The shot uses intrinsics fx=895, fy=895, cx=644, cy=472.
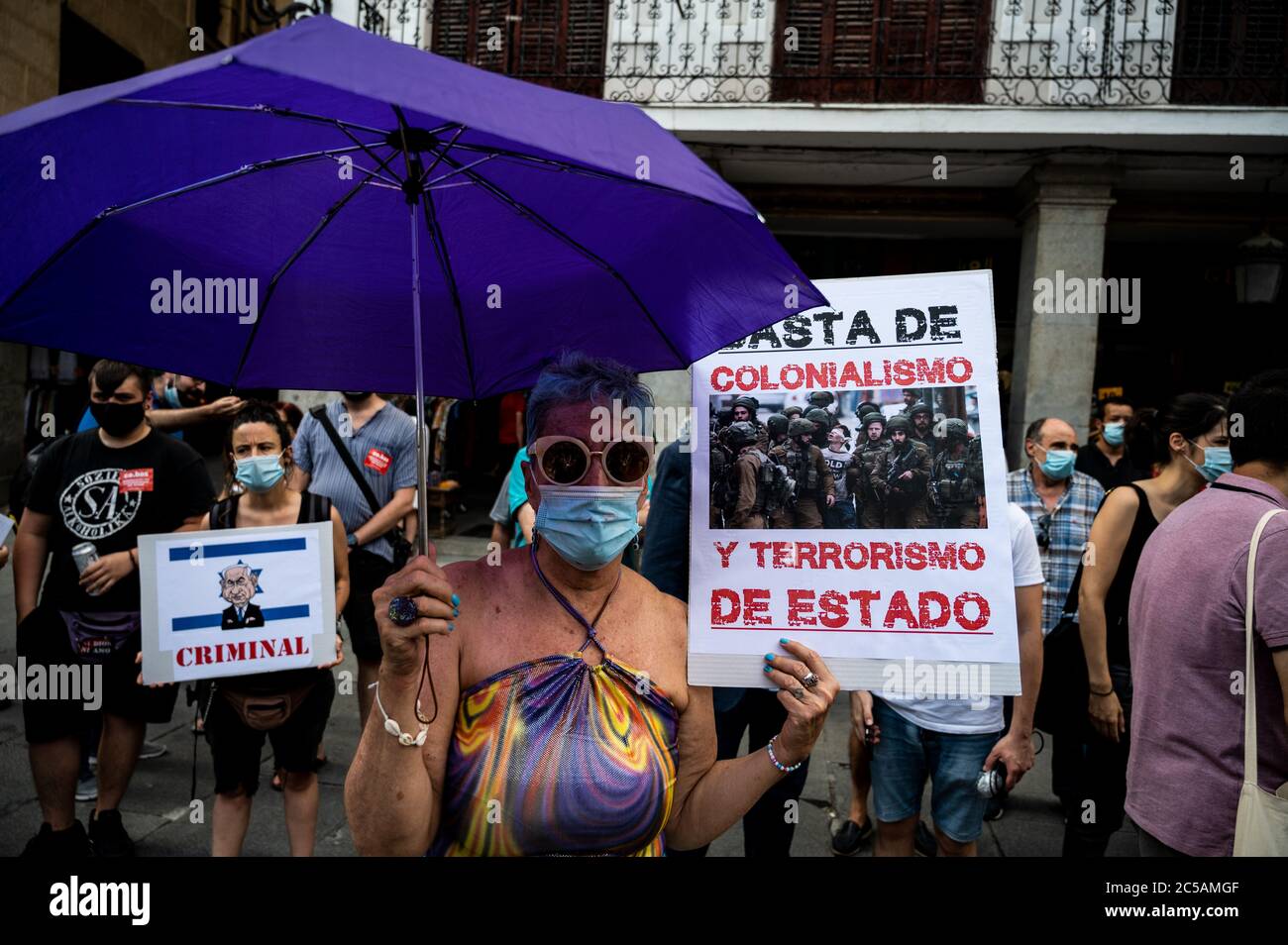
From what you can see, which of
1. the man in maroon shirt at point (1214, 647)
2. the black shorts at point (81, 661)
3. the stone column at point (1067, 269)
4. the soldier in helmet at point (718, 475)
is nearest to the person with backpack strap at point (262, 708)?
the black shorts at point (81, 661)

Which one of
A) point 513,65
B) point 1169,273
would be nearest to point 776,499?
point 513,65

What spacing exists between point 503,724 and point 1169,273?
1289cm

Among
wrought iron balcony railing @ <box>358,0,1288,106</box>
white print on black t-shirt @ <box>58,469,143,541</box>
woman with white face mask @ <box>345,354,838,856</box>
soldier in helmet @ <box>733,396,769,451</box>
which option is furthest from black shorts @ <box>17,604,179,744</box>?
wrought iron balcony railing @ <box>358,0,1288,106</box>

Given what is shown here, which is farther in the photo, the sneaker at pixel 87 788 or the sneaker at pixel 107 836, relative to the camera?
the sneaker at pixel 87 788

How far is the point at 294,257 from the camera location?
2.06m

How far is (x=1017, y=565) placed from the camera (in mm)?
2967

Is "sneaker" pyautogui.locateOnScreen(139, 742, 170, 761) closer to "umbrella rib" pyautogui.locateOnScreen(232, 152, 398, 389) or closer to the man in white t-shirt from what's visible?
"umbrella rib" pyautogui.locateOnScreen(232, 152, 398, 389)

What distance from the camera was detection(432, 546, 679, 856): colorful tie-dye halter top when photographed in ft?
5.47

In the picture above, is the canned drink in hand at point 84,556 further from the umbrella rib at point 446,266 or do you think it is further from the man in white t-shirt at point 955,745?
the man in white t-shirt at point 955,745

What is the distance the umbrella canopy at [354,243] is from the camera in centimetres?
165

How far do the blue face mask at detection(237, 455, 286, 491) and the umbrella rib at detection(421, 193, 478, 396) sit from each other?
5.75 feet

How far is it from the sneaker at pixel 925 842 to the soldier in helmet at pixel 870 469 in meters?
2.69
